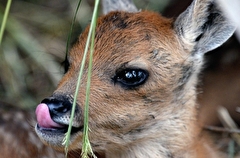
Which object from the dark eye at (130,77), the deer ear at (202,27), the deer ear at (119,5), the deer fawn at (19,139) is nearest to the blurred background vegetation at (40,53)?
the deer fawn at (19,139)

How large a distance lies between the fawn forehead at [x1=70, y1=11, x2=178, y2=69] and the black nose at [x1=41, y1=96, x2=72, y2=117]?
444 mm

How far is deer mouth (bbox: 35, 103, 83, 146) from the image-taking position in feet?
11.4

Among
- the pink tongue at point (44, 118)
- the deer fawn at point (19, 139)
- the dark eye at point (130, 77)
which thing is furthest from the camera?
the deer fawn at point (19, 139)

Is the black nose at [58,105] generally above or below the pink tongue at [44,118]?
above

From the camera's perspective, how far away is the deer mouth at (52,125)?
348 cm

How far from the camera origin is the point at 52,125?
139 inches

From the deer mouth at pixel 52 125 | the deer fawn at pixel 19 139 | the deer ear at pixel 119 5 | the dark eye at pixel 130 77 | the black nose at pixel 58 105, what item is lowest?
the deer fawn at pixel 19 139

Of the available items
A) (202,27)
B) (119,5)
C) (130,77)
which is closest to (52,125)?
(130,77)

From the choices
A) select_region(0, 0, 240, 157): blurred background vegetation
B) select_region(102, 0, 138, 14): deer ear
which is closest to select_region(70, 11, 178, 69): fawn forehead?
select_region(102, 0, 138, 14): deer ear

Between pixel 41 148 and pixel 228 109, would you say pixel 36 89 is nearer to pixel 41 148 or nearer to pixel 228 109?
pixel 41 148

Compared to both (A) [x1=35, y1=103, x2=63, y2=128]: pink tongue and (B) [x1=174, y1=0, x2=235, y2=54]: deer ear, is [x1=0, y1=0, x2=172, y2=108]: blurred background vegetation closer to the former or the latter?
(B) [x1=174, y1=0, x2=235, y2=54]: deer ear

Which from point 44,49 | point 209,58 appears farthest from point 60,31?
point 209,58

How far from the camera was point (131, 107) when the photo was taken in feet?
12.6

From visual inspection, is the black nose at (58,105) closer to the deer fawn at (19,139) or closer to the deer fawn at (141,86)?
the deer fawn at (141,86)
